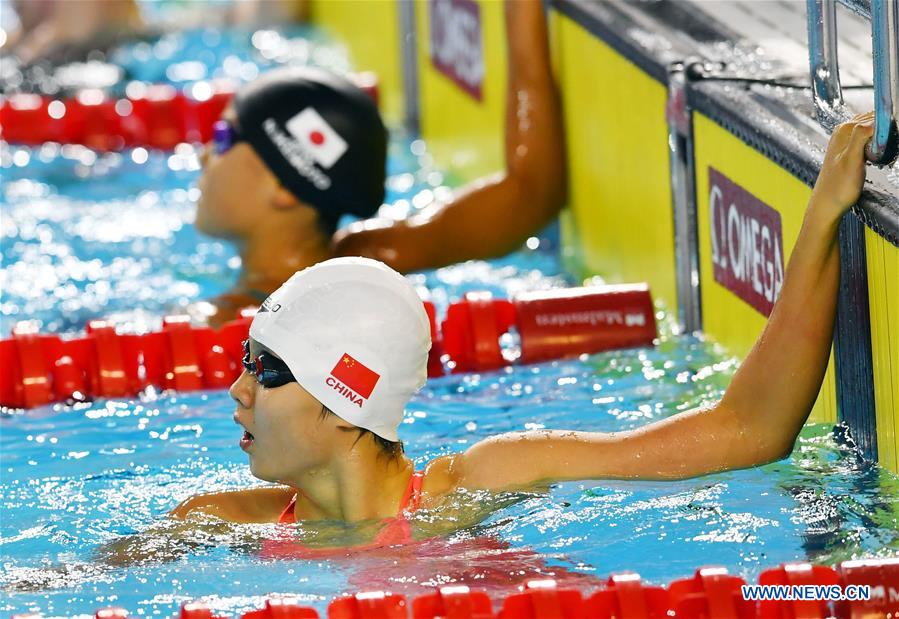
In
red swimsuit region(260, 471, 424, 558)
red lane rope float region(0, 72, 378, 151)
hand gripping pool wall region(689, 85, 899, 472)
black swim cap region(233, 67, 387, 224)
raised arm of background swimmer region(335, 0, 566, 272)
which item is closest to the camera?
red swimsuit region(260, 471, 424, 558)

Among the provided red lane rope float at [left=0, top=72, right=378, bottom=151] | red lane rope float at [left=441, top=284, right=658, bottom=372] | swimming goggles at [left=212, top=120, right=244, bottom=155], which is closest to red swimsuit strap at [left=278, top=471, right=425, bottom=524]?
red lane rope float at [left=441, top=284, right=658, bottom=372]

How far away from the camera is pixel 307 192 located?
407 centimetres

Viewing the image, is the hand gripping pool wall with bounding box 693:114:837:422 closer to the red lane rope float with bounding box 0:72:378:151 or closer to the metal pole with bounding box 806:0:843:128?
the metal pole with bounding box 806:0:843:128

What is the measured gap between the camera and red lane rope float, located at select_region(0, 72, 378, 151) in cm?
663

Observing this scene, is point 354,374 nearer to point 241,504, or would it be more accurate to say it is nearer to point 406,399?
point 406,399

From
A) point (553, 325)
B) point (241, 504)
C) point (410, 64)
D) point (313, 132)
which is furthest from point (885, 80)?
point (410, 64)

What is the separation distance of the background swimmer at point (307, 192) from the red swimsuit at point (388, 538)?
5.05 feet

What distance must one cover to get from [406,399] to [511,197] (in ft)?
6.44

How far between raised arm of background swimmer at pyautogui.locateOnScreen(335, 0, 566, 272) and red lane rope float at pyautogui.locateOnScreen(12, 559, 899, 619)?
2.10 m

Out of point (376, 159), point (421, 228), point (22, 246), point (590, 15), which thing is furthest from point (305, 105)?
point (22, 246)

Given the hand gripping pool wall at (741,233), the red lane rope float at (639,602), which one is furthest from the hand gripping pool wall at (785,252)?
the red lane rope float at (639,602)

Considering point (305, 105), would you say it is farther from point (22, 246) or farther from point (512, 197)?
point (22, 246)

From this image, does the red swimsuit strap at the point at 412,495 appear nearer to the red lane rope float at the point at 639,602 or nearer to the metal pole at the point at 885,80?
the red lane rope float at the point at 639,602

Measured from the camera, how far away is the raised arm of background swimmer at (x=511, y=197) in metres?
4.37
